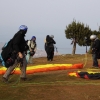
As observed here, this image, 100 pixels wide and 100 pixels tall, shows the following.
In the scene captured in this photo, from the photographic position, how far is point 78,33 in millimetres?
42281

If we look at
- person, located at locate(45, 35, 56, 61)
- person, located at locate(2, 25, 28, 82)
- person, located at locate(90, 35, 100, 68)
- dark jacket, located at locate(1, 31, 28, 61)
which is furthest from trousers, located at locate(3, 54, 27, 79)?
person, located at locate(45, 35, 56, 61)

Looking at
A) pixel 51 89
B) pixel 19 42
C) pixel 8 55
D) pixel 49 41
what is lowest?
pixel 51 89

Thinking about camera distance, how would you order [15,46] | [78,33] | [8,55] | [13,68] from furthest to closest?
[78,33]
[13,68]
[8,55]
[15,46]

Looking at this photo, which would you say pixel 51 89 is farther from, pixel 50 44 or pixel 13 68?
pixel 50 44

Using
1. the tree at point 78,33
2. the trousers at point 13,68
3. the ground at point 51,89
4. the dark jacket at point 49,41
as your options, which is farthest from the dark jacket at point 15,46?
the tree at point 78,33

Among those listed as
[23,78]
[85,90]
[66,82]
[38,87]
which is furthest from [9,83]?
[85,90]

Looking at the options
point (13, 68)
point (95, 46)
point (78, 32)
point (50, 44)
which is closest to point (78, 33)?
point (78, 32)

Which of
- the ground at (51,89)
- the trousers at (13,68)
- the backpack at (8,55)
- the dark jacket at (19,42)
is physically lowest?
the ground at (51,89)

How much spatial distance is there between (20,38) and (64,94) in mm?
2240

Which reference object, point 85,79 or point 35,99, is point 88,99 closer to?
point 35,99

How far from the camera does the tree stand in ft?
138

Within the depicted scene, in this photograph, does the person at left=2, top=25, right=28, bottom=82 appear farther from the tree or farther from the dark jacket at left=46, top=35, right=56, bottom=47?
the tree

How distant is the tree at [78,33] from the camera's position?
42188mm

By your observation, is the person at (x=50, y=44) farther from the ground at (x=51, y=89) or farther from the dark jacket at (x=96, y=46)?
the ground at (x=51, y=89)
